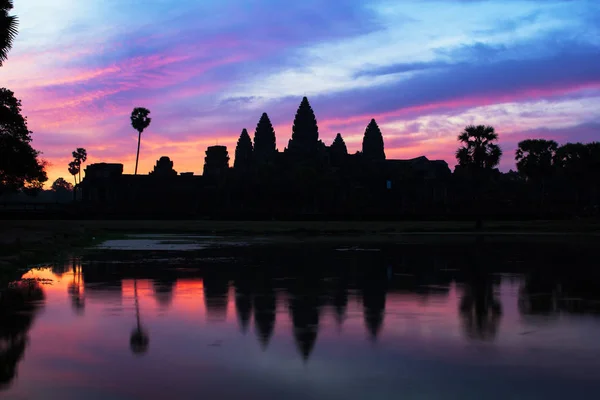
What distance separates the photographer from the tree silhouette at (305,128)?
171875mm

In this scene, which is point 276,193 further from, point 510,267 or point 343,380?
point 343,380

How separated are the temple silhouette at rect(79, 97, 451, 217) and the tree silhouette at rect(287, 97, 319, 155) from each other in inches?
737

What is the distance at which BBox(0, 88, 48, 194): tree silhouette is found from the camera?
170ft

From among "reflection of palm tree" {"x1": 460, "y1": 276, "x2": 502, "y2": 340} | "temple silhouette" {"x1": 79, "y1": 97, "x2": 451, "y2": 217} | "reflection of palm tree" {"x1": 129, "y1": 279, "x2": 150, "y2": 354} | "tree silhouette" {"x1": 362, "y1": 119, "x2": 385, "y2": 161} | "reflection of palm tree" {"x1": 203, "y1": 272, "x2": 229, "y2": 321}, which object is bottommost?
"reflection of palm tree" {"x1": 460, "y1": 276, "x2": 502, "y2": 340}

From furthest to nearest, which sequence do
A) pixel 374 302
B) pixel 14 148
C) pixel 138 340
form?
pixel 14 148 → pixel 374 302 → pixel 138 340

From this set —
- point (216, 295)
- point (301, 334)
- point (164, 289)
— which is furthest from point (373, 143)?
point (301, 334)

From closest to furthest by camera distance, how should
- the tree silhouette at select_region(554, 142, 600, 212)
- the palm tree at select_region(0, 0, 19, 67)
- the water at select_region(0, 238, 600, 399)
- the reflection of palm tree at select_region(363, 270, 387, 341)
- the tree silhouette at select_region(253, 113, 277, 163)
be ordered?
the water at select_region(0, 238, 600, 399)
the reflection of palm tree at select_region(363, 270, 387, 341)
the palm tree at select_region(0, 0, 19, 67)
the tree silhouette at select_region(554, 142, 600, 212)
the tree silhouette at select_region(253, 113, 277, 163)

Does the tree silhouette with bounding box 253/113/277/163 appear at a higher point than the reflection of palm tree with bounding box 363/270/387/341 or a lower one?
higher

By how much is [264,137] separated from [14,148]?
142492 mm

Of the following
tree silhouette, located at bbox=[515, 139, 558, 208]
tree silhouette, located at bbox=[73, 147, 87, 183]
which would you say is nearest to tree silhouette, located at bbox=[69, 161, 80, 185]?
tree silhouette, located at bbox=[73, 147, 87, 183]

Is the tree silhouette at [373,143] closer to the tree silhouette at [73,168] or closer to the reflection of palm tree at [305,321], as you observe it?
the tree silhouette at [73,168]

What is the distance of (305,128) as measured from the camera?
570 feet

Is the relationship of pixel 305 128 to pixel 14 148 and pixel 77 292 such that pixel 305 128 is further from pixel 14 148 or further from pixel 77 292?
pixel 77 292

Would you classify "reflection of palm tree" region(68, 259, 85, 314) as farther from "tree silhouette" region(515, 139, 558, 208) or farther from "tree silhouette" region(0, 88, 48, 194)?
"tree silhouette" region(515, 139, 558, 208)
